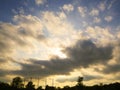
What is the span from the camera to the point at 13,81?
447 feet

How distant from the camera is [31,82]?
124062mm

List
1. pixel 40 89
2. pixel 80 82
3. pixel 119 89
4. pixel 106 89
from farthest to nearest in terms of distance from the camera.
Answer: pixel 40 89
pixel 80 82
pixel 106 89
pixel 119 89

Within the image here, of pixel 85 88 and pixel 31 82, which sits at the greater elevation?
pixel 31 82

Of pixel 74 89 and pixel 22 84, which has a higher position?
Result: pixel 22 84

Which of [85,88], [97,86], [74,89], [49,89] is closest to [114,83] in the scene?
[97,86]

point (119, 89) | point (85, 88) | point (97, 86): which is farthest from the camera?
point (85, 88)

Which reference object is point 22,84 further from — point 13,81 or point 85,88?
point 85,88

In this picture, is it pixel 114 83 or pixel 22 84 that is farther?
pixel 22 84

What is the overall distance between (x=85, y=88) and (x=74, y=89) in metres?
7.43

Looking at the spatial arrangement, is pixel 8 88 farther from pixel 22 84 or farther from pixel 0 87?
pixel 22 84

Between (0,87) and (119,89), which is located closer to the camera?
(119,89)

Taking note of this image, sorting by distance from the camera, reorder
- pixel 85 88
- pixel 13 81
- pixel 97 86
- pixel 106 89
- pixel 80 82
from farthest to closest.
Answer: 1. pixel 13 81
2. pixel 80 82
3. pixel 85 88
4. pixel 97 86
5. pixel 106 89

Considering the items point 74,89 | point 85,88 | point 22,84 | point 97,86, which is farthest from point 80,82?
point 22,84

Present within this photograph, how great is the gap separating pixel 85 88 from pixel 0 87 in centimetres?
3612
